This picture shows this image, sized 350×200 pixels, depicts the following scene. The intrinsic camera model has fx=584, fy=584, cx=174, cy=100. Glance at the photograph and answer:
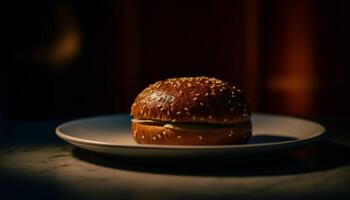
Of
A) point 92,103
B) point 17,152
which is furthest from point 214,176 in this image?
point 92,103

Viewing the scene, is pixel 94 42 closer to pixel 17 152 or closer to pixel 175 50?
pixel 175 50

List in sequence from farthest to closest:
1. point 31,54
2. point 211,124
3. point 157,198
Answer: point 31,54
point 211,124
point 157,198

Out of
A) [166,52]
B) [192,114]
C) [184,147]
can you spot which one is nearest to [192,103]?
[192,114]

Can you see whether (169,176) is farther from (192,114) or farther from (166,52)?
(166,52)

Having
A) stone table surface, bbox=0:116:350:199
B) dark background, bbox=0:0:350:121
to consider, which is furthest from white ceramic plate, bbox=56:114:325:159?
dark background, bbox=0:0:350:121

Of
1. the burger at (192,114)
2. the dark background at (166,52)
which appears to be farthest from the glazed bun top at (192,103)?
the dark background at (166,52)

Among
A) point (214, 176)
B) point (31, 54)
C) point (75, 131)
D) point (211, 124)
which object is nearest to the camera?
point (214, 176)

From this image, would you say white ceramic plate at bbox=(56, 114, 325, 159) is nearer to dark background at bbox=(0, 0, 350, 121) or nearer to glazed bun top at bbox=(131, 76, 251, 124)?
glazed bun top at bbox=(131, 76, 251, 124)
